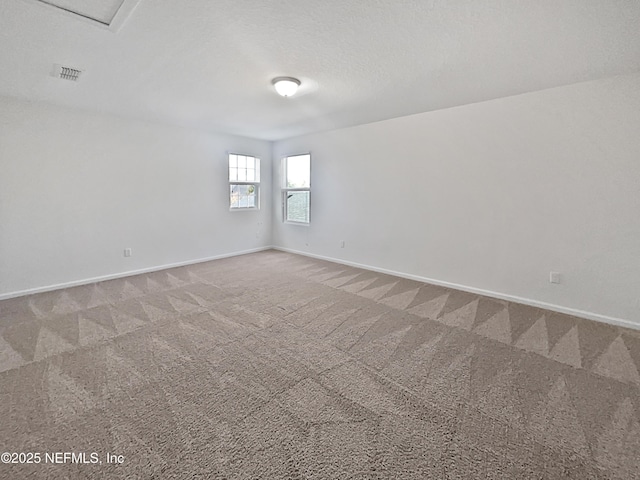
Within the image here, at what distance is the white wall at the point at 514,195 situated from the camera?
9.55ft

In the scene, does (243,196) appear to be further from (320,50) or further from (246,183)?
(320,50)

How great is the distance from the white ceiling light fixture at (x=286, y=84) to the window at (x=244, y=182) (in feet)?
10.0

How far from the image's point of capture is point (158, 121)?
4.63 metres

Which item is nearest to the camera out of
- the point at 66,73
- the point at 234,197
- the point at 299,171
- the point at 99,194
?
the point at 66,73

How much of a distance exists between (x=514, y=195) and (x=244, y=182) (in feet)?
15.7

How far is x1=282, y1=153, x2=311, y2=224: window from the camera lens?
5969 mm

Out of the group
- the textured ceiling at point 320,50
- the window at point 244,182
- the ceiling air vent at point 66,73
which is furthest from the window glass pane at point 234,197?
the ceiling air vent at point 66,73

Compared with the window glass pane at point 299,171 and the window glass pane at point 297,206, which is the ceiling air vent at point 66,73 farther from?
the window glass pane at point 297,206

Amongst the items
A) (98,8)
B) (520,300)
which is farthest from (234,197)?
(520,300)

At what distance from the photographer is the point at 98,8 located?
73.2 inches

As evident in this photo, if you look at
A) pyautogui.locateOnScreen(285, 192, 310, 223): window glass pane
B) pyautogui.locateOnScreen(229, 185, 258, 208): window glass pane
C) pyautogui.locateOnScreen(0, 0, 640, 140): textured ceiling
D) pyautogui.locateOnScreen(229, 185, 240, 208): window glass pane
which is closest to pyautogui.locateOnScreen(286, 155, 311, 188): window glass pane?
pyautogui.locateOnScreen(285, 192, 310, 223): window glass pane

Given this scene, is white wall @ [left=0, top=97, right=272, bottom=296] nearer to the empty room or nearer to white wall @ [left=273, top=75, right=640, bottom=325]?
the empty room

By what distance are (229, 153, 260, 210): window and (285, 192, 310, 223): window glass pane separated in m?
0.71

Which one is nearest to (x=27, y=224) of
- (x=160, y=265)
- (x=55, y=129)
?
(x=55, y=129)
